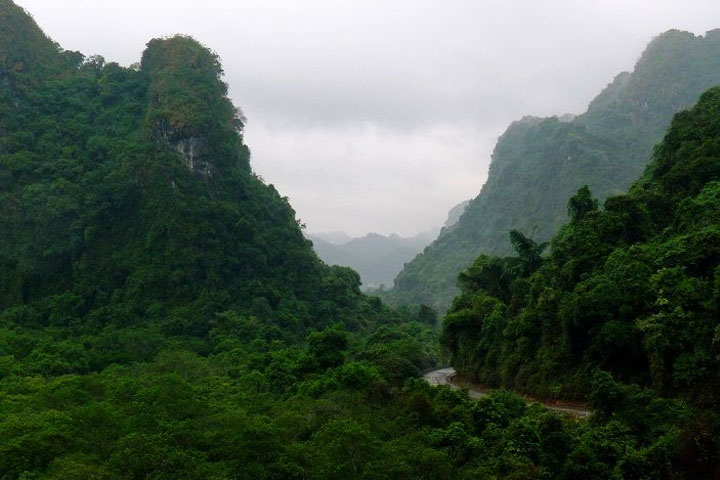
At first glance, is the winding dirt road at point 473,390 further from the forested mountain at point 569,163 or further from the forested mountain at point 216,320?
the forested mountain at point 569,163

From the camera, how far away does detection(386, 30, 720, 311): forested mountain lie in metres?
96.1

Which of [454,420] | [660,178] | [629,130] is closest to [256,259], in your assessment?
[660,178]

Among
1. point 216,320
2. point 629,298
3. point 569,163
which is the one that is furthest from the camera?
point 569,163

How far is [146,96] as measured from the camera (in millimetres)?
67000

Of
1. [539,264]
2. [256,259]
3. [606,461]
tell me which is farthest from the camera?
[256,259]

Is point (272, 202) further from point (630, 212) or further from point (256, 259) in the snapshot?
point (630, 212)

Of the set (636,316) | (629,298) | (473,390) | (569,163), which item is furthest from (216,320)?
(569,163)

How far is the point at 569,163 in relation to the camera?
10006 cm

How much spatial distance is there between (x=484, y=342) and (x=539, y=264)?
608 cm

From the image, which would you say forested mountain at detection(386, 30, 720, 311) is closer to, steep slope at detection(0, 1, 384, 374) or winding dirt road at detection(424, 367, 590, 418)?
steep slope at detection(0, 1, 384, 374)

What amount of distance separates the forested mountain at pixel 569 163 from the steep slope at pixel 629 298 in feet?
189

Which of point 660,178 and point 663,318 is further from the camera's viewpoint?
point 660,178

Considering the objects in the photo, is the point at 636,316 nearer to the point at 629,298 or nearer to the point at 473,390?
the point at 629,298

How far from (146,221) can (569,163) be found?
69.7m
